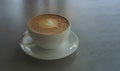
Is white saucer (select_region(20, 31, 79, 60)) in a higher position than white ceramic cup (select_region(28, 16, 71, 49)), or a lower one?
lower

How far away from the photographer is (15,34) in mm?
665

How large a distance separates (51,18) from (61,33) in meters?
0.09

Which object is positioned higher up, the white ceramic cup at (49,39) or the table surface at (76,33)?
the white ceramic cup at (49,39)

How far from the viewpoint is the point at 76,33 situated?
68cm

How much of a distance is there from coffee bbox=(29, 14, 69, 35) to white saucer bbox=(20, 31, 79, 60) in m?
0.06

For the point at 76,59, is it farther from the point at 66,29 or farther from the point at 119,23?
the point at 119,23

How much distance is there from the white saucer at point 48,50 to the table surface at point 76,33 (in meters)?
0.01

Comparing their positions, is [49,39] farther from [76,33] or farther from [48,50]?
[76,33]

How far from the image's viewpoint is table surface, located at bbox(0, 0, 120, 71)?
55 cm

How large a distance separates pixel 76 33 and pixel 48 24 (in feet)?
0.42

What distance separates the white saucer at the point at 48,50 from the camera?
1.86ft

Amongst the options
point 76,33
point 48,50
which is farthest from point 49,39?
point 76,33

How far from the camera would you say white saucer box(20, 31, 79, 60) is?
565 millimetres

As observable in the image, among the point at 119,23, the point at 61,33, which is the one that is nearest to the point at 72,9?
the point at 119,23
